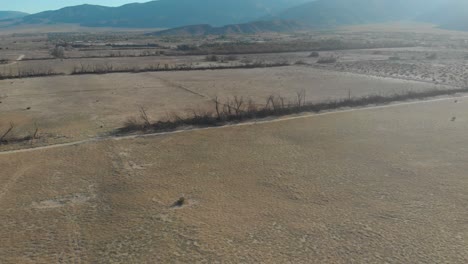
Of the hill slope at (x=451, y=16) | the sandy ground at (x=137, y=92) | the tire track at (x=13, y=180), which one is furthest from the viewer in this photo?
the hill slope at (x=451, y=16)

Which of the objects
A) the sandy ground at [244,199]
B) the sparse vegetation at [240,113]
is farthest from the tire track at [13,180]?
the sparse vegetation at [240,113]

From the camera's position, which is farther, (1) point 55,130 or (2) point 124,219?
(1) point 55,130

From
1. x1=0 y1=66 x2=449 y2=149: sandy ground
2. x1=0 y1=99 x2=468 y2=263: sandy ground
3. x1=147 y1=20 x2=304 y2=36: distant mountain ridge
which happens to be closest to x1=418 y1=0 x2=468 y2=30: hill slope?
x1=147 y1=20 x2=304 y2=36: distant mountain ridge

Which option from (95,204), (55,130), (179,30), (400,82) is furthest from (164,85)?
(179,30)

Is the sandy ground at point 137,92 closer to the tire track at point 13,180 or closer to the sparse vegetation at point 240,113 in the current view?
the sparse vegetation at point 240,113

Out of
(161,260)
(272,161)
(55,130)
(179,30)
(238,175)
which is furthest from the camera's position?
(179,30)

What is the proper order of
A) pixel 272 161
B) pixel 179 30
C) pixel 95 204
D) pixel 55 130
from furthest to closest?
pixel 179 30 → pixel 55 130 → pixel 272 161 → pixel 95 204

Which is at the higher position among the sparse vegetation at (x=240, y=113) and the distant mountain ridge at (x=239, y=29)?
the distant mountain ridge at (x=239, y=29)

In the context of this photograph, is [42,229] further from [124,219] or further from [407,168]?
[407,168]
